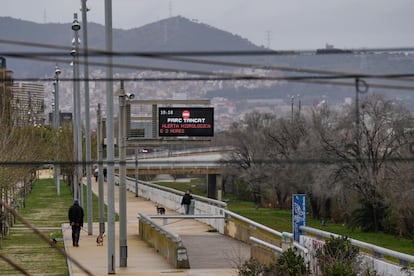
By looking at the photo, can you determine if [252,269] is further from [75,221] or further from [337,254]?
[75,221]

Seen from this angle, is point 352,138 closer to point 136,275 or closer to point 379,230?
point 379,230

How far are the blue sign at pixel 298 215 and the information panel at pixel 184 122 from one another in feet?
42.9

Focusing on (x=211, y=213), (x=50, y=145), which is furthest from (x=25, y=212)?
(x=50, y=145)

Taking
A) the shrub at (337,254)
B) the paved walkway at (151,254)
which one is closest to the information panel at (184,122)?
the paved walkway at (151,254)

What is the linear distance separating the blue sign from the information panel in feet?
42.9

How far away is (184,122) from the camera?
131 feet

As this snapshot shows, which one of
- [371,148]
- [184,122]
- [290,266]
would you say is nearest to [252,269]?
[290,266]

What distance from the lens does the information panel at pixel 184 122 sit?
130ft

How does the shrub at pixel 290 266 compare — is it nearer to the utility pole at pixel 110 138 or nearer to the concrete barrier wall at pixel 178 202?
the utility pole at pixel 110 138

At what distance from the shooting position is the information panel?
39.5 meters

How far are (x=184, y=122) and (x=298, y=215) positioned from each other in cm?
1423

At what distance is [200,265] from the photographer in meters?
30.1

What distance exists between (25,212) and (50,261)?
29.0 meters

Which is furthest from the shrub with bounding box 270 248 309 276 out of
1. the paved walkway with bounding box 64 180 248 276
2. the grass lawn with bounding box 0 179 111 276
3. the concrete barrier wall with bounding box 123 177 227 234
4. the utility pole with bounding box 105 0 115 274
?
the concrete barrier wall with bounding box 123 177 227 234
